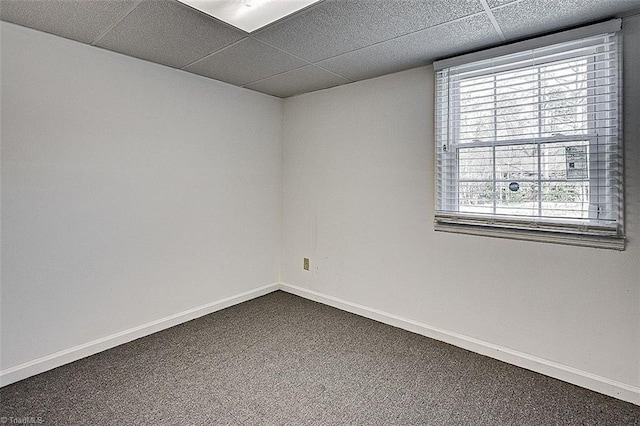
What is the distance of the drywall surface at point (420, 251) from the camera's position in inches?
80.2

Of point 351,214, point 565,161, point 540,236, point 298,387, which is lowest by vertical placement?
point 298,387

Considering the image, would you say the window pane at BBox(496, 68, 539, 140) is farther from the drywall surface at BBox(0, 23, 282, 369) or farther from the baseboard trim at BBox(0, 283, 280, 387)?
the baseboard trim at BBox(0, 283, 280, 387)

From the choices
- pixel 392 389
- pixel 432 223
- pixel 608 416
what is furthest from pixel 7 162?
pixel 608 416

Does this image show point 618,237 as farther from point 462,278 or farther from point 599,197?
point 462,278

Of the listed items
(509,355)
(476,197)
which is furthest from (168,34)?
(509,355)

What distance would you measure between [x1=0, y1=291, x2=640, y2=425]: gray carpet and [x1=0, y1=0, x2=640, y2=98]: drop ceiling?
216 cm

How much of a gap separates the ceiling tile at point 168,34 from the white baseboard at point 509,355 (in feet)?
8.07

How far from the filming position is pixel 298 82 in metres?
3.22

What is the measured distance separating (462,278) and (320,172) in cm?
167

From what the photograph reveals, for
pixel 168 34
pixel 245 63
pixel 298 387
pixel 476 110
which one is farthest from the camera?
pixel 245 63

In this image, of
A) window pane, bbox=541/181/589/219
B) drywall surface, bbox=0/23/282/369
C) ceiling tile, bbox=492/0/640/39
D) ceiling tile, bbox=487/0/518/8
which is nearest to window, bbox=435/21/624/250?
window pane, bbox=541/181/589/219

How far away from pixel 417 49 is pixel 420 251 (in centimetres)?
152

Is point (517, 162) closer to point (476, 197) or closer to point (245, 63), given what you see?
point (476, 197)

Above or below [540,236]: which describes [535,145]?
above
